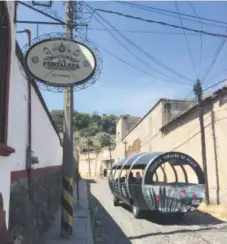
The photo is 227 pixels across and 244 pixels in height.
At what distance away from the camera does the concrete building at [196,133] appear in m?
16.2

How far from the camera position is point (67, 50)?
27.5ft

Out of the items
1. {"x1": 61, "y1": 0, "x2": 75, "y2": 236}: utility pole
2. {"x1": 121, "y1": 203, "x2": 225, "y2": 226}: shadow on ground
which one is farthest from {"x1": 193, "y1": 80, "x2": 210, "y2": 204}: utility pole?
{"x1": 61, "y1": 0, "x2": 75, "y2": 236}: utility pole

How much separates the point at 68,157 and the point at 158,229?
332 cm

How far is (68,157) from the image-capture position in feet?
36.4

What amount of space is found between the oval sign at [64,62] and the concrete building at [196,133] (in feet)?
28.4

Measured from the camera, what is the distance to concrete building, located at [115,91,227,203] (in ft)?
53.3

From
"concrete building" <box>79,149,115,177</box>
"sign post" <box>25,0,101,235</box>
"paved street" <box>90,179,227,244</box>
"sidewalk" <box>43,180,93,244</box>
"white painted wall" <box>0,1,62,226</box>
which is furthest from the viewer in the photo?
"concrete building" <box>79,149,115,177</box>

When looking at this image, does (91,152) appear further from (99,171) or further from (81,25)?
(81,25)

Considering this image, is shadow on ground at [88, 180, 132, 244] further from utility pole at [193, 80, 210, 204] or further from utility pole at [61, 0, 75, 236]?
utility pole at [193, 80, 210, 204]

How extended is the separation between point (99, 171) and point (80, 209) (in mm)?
44154

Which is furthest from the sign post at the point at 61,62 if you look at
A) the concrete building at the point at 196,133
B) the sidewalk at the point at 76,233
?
the concrete building at the point at 196,133

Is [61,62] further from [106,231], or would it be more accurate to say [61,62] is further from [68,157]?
[106,231]

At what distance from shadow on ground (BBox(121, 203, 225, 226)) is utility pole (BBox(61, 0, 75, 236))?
3731 millimetres

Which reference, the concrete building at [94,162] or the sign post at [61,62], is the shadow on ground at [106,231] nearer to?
the sign post at [61,62]
